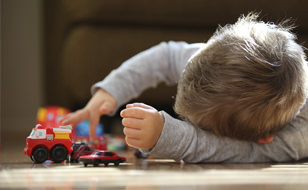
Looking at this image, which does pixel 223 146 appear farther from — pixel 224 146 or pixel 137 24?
pixel 137 24

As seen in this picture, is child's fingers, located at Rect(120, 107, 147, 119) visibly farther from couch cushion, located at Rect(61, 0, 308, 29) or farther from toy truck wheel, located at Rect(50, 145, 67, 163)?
couch cushion, located at Rect(61, 0, 308, 29)

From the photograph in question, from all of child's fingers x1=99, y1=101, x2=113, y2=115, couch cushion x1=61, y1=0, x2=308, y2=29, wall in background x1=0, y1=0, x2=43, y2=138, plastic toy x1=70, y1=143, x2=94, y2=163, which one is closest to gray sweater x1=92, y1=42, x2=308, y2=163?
plastic toy x1=70, y1=143, x2=94, y2=163

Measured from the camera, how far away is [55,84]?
2.06 m

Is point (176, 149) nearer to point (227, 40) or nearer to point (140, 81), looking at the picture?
point (227, 40)

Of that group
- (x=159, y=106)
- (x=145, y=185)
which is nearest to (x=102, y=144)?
(x=145, y=185)

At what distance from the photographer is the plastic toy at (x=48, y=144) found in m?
0.73

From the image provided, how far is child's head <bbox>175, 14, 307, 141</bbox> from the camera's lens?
72cm

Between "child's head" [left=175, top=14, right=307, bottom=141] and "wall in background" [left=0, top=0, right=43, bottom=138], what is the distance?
2.08m

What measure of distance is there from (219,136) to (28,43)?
7.15ft

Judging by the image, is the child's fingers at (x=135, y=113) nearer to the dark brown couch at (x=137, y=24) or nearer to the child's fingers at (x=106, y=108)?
the child's fingers at (x=106, y=108)

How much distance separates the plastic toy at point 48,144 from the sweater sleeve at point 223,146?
17 cm

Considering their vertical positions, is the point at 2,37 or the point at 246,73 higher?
the point at 2,37

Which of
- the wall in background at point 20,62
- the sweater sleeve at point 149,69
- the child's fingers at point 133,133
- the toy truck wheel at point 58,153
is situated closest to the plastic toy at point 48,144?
the toy truck wheel at point 58,153

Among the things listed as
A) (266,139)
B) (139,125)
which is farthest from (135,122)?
(266,139)
